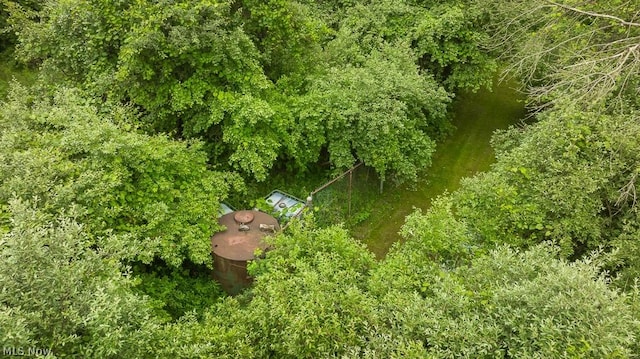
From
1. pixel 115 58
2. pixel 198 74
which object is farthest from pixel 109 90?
pixel 198 74

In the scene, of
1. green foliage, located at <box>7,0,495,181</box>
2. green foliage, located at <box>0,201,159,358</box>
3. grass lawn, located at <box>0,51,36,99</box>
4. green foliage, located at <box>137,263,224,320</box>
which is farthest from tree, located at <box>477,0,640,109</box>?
grass lawn, located at <box>0,51,36,99</box>

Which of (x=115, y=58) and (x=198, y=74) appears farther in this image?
(x=115, y=58)

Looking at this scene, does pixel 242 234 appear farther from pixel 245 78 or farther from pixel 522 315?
pixel 522 315

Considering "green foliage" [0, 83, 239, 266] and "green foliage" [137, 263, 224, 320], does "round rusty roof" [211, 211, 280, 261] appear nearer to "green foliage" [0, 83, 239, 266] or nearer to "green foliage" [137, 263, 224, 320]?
"green foliage" [0, 83, 239, 266]

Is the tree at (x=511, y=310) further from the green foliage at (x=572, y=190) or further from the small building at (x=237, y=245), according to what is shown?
the small building at (x=237, y=245)

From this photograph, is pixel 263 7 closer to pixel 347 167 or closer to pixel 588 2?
pixel 347 167

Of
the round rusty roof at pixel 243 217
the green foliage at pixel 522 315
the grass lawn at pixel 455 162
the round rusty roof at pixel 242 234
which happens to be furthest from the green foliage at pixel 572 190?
the round rusty roof at pixel 243 217

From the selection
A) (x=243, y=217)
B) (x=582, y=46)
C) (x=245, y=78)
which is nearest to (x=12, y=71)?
(x=245, y=78)
